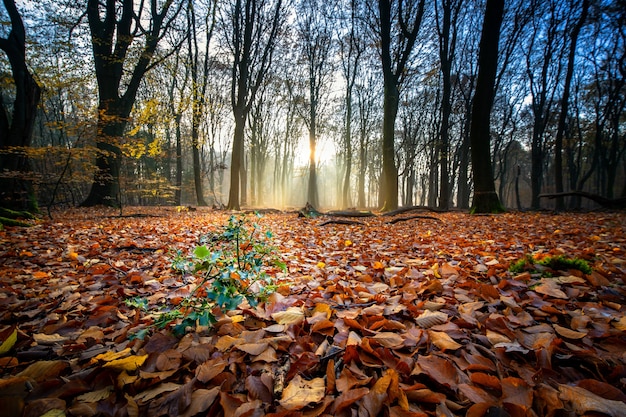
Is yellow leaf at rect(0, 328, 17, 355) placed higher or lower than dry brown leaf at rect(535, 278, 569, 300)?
lower

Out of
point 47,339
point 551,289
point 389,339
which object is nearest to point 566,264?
point 551,289

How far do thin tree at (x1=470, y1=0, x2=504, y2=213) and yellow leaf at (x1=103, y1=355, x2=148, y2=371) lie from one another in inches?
303

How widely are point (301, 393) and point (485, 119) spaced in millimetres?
7947

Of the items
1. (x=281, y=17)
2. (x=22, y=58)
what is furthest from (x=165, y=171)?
(x=22, y=58)

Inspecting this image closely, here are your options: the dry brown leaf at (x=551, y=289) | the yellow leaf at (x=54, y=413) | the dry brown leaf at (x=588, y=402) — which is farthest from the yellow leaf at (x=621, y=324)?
the yellow leaf at (x=54, y=413)

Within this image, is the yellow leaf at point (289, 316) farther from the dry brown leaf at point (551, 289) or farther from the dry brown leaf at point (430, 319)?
the dry brown leaf at point (551, 289)

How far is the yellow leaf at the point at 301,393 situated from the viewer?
0.87 metres

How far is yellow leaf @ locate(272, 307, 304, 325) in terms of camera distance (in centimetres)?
142

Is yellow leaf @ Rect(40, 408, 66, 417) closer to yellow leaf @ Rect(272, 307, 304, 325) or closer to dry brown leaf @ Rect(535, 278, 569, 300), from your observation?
yellow leaf @ Rect(272, 307, 304, 325)

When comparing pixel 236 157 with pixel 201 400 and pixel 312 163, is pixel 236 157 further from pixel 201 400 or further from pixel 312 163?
pixel 201 400

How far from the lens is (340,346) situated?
1194 mm

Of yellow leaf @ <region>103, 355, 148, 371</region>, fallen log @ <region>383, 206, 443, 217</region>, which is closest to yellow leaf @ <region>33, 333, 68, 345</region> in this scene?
yellow leaf @ <region>103, 355, 148, 371</region>

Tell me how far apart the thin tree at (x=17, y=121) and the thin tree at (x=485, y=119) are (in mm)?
10685

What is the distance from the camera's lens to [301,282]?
2.19 metres
